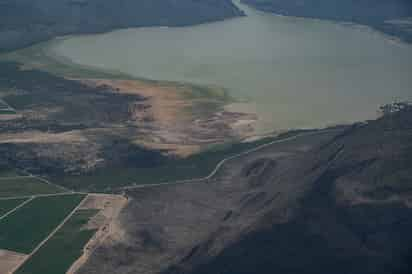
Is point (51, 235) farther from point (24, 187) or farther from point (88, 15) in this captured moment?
point (88, 15)

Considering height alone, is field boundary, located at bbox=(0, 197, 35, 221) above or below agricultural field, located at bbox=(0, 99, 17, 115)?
below

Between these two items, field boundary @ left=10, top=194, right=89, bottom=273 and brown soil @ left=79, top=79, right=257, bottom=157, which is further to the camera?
brown soil @ left=79, top=79, right=257, bottom=157

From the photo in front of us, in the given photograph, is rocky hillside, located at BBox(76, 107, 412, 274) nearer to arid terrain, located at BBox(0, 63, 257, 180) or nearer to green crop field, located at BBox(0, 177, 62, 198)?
green crop field, located at BBox(0, 177, 62, 198)

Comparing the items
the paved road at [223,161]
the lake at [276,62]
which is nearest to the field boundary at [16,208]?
the paved road at [223,161]

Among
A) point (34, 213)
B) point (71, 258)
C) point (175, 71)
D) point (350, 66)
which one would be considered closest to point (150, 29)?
point (175, 71)

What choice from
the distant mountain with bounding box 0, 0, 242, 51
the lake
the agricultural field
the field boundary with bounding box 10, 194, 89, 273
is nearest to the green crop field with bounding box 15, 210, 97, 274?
the field boundary with bounding box 10, 194, 89, 273

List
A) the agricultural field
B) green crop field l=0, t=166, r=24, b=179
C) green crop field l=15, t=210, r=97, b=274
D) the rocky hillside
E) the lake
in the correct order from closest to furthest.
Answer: the rocky hillside → green crop field l=15, t=210, r=97, b=274 → green crop field l=0, t=166, r=24, b=179 → the agricultural field → the lake
